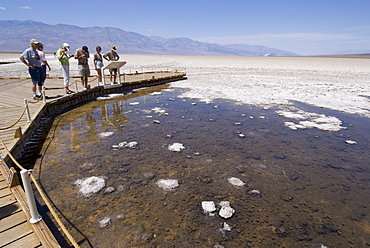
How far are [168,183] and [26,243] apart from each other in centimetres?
230

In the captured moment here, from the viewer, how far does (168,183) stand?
423cm

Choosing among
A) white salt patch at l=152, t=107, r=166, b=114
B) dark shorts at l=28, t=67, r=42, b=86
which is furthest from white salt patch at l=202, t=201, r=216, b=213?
dark shorts at l=28, t=67, r=42, b=86

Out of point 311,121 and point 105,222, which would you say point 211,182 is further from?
point 311,121

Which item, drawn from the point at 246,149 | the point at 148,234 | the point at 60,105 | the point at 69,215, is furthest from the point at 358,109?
the point at 60,105

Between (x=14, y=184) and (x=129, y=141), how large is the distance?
9.89ft

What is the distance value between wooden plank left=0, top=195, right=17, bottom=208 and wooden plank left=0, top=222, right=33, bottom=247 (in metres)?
0.55

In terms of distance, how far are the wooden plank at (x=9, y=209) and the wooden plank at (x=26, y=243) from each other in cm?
56

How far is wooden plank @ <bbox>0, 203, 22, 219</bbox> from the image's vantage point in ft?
9.11

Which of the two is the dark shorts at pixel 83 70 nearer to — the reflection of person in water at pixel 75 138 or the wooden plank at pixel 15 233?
the reflection of person in water at pixel 75 138

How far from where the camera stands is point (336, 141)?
630 centimetres

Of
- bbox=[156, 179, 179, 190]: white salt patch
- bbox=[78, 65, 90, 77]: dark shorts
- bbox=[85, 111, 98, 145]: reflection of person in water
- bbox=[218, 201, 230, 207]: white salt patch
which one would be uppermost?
bbox=[78, 65, 90, 77]: dark shorts

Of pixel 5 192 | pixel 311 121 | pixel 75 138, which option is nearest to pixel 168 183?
pixel 5 192

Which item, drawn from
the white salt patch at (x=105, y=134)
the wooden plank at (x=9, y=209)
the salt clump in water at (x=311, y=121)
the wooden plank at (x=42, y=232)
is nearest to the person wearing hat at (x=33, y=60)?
the white salt patch at (x=105, y=134)

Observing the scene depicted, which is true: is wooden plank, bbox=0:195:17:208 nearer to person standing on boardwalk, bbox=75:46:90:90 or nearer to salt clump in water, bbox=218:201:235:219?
salt clump in water, bbox=218:201:235:219
